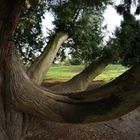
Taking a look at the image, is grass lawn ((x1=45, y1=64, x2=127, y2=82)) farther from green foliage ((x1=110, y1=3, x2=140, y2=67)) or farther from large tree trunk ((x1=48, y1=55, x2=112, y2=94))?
large tree trunk ((x1=48, y1=55, x2=112, y2=94))

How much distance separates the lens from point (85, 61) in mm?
13297

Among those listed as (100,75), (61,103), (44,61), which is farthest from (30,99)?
(100,75)

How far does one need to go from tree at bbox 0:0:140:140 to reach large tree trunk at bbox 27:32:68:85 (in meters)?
2.78

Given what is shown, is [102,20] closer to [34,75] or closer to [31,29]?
[31,29]

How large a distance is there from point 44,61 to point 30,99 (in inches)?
153

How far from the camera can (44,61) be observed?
920 centimetres

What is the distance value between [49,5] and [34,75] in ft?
9.01

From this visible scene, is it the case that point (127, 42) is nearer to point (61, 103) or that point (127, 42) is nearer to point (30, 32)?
point (30, 32)

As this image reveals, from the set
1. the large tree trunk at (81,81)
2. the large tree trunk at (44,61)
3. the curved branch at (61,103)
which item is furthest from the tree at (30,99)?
the large tree trunk at (44,61)

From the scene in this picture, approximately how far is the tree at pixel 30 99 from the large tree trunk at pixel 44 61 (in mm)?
2776

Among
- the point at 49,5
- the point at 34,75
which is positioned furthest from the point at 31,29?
the point at 34,75

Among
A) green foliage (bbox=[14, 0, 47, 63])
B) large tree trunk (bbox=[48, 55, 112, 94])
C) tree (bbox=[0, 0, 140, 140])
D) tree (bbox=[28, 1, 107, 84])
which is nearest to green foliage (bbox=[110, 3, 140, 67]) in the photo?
tree (bbox=[28, 1, 107, 84])

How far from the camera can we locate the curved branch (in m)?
4.66

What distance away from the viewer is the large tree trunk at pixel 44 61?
28.3ft
